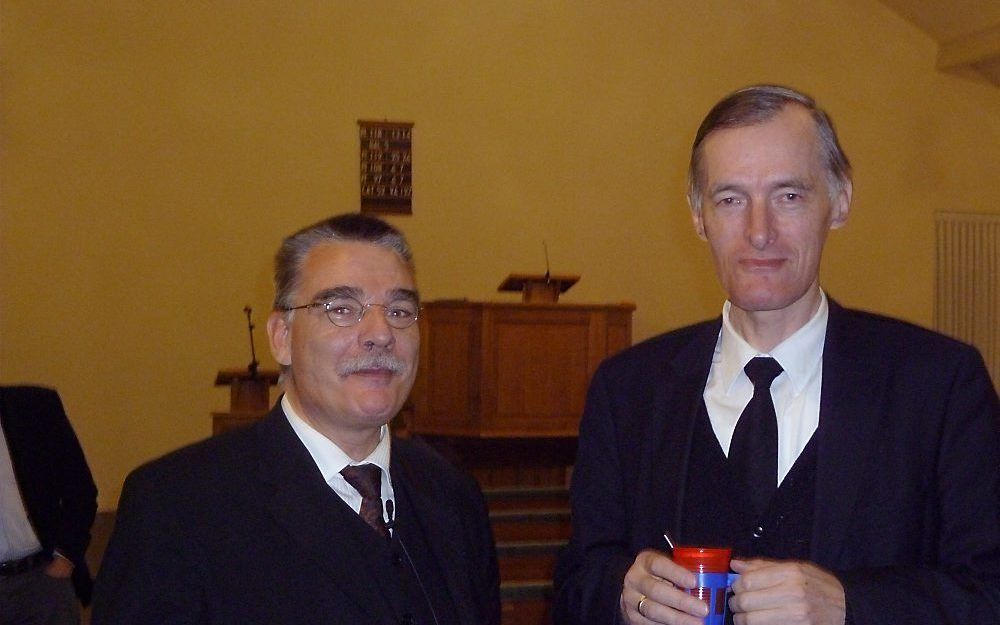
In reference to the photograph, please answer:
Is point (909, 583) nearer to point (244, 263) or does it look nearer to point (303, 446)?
point (303, 446)

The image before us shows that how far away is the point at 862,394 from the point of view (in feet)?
6.42

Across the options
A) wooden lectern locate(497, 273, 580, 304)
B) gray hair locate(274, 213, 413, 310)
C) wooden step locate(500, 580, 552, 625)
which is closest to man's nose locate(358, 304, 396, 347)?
gray hair locate(274, 213, 413, 310)

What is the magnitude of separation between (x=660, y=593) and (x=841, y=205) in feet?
2.69

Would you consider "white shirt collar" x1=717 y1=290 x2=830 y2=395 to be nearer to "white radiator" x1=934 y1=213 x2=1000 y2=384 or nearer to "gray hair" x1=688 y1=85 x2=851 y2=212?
"gray hair" x1=688 y1=85 x2=851 y2=212

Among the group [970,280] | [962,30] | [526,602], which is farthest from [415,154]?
[970,280]

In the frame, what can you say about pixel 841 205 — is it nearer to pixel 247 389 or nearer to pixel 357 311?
pixel 357 311

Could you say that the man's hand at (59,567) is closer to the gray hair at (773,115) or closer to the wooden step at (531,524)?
the gray hair at (773,115)

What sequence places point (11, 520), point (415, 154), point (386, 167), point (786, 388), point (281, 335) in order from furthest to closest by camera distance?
point (415, 154)
point (386, 167)
point (11, 520)
point (281, 335)
point (786, 388)

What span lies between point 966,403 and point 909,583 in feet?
1.09

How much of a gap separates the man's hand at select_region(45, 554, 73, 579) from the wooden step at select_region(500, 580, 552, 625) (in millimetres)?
3033

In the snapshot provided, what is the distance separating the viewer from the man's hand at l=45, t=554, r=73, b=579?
15.2 ft

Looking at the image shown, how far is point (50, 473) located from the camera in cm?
473

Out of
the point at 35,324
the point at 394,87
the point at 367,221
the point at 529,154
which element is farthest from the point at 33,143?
the point at 367,221

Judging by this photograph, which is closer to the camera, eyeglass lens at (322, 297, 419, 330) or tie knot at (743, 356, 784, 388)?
tie knot at (743, 356, 784, 388)
